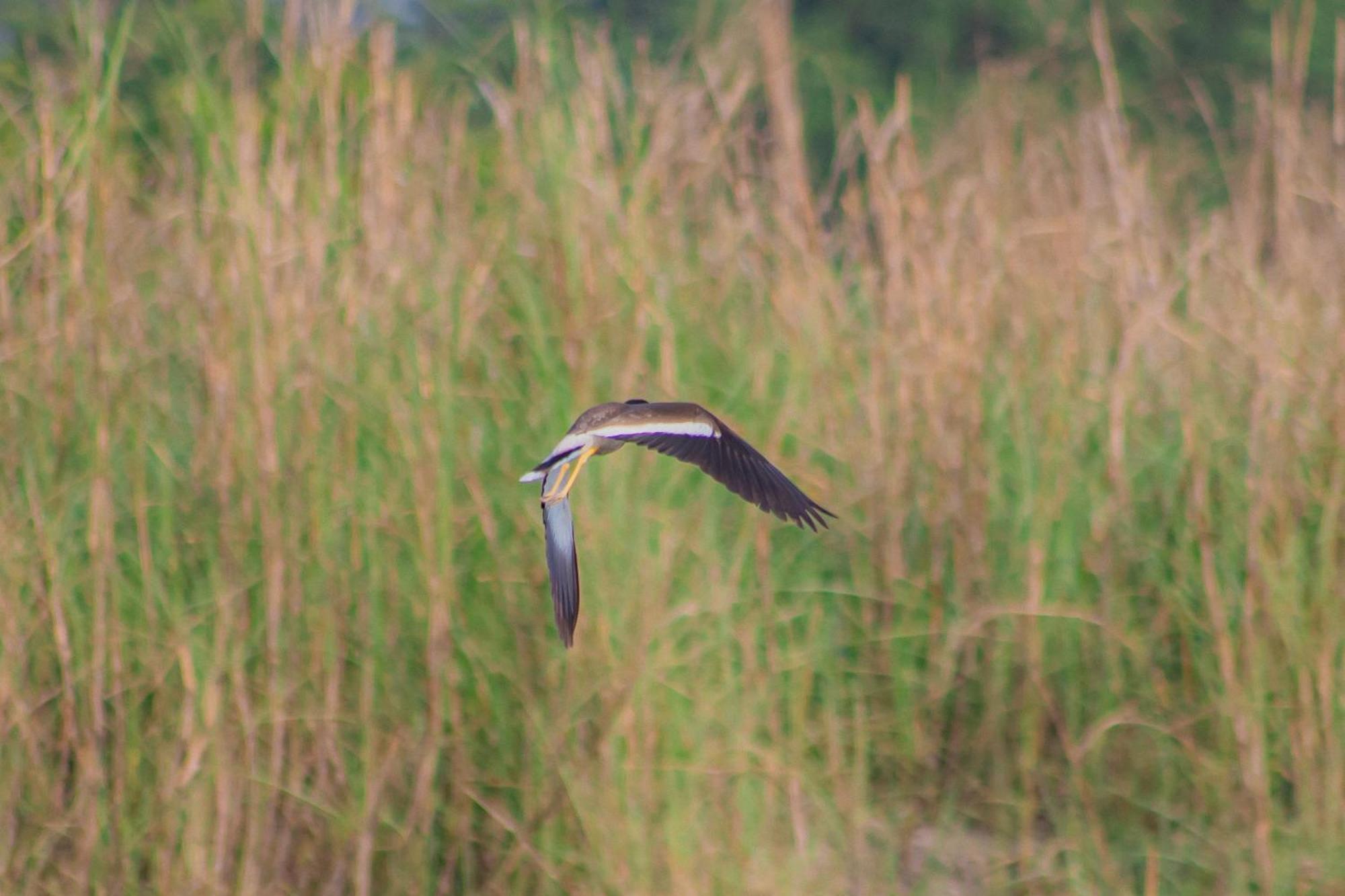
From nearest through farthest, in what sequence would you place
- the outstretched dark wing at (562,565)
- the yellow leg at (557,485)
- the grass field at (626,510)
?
the yellow leg at (557,485) → the outstretched dark wing at (562,565) → the grass field at (626,510)

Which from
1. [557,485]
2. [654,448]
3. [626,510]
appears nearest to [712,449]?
[654,448]

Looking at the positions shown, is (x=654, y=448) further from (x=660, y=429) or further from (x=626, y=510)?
(x=626, y=510)

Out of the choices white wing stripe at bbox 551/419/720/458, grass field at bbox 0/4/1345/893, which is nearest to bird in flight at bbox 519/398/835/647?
white wing stripe at bbox 551/419/720/458

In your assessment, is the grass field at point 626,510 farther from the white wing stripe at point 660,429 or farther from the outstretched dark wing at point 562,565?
the white wing stripe at point 660,429

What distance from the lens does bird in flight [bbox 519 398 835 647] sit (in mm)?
1605

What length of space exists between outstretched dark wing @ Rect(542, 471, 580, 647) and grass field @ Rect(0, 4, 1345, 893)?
0.32 meters

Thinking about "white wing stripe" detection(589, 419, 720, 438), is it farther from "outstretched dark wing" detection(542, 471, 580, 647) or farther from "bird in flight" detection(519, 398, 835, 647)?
"outstretched dark wing" detection(542, 471, 580, 647)

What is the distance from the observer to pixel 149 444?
2.25 metres

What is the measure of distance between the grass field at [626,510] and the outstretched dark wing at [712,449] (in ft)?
1.31

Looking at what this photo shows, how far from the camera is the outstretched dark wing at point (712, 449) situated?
1.62 meters

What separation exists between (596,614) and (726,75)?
1276 millimetres

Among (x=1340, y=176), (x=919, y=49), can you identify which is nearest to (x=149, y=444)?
(x=1340, y=176)

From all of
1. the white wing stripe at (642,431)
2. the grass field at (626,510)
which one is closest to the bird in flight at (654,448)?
the white wing stripe at (642,431)

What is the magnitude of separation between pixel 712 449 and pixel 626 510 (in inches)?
18.3
